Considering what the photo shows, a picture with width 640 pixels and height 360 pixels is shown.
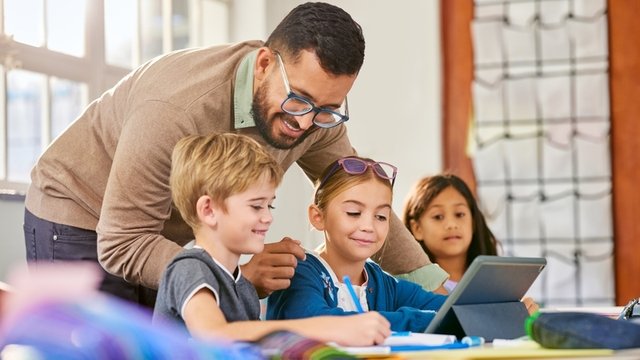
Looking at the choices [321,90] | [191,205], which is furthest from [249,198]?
[321,90]

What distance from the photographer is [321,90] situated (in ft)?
6.05

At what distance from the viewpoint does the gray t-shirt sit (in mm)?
1444

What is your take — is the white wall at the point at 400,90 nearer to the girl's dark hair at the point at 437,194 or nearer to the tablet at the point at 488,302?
the girl's dark hair at the point at 437,194

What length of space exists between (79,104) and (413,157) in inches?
62.4

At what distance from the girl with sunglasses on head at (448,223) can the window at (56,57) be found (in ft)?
3.78

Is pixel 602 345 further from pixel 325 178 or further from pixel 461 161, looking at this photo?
pixel 461 161

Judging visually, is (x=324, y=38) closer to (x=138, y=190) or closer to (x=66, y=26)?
(x=138, y=190)

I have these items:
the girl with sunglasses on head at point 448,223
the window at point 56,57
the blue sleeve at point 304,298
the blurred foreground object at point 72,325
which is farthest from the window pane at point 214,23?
the blurred foreground object at point 72,325

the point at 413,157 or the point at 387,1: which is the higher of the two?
the point at 387,1

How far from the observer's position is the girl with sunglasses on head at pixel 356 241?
1923mm

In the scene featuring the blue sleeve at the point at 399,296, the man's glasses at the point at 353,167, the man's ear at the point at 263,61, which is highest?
the man's ear at the point at 263,61

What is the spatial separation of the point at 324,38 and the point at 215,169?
39 centimetres

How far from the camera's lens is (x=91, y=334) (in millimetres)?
862

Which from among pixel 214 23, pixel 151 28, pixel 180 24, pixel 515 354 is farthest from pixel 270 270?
pixel 214 23
